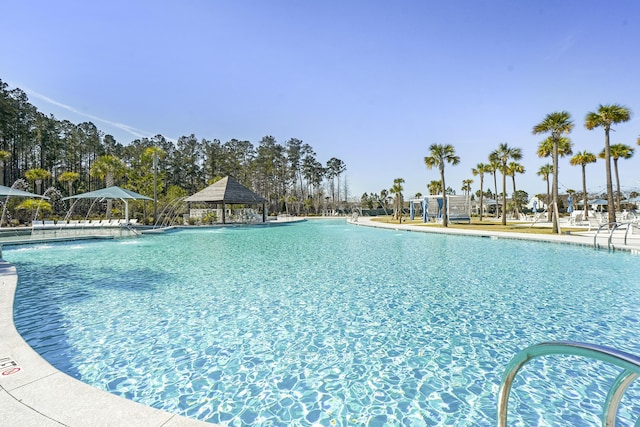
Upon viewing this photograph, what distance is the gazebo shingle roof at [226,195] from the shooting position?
98.2ft

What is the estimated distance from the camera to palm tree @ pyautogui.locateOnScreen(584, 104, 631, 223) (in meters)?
21.2

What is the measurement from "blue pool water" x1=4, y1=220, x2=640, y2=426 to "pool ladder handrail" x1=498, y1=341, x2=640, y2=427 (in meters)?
1.41

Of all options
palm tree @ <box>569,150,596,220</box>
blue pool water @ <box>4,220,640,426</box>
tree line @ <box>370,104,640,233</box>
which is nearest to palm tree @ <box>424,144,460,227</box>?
tree line @ <box>370,104,640,233</box>

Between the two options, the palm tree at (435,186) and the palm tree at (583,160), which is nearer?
the palm tree at (583,160)

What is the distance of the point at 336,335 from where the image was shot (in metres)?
4.79

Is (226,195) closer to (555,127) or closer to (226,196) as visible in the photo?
(226,196)

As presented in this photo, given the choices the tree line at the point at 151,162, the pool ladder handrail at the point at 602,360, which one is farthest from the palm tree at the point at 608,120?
the tree line at the point at 151,162

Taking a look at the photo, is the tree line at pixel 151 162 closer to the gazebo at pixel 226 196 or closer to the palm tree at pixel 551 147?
the gazebo at pixel 226 196

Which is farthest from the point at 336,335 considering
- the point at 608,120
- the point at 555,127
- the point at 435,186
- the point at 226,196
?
the point at 435,186

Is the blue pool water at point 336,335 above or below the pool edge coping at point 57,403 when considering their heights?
below

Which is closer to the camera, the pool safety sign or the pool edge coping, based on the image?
the pool edge coping

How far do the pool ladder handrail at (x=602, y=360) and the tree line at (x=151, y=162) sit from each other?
111ft

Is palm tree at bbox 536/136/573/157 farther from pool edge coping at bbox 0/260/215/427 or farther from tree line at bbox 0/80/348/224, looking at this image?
tree line at bbox 0/80/348/224

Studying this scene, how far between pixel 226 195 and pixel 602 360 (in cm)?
3041
